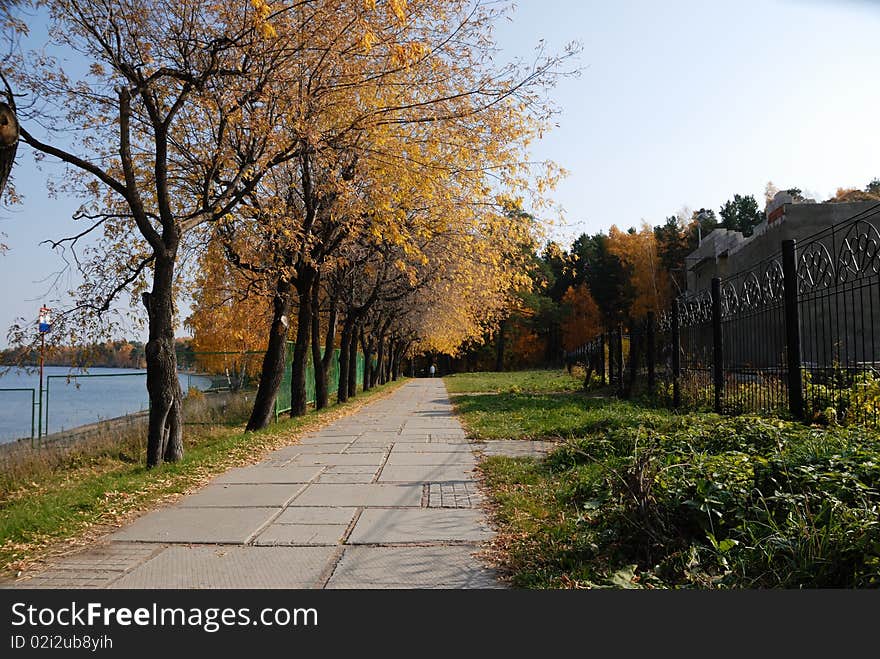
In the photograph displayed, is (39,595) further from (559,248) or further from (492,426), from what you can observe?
(559,248)

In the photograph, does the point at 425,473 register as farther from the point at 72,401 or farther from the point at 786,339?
the point at 72,401

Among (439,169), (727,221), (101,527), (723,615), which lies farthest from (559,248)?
(727,221)

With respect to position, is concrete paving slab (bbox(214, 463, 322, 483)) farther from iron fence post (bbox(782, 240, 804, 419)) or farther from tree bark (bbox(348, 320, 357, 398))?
tree bark (bbox(348, 320, 357, 398))

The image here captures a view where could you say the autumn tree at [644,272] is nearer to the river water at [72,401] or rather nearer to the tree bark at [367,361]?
the tree bark at [367,361]

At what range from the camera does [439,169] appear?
10094 mm

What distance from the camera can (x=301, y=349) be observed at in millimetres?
17156

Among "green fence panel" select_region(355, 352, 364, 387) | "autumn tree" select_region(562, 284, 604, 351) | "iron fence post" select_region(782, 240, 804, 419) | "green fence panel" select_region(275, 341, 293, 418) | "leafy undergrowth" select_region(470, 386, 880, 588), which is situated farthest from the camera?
"autumn tree" select_region(562, 284, 604, 351)

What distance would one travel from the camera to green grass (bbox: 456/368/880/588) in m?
3.37

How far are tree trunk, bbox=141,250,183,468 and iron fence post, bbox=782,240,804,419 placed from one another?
7.73 meters

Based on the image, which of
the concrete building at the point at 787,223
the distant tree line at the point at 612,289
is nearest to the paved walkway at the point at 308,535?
the concrete building at the point at 787,223

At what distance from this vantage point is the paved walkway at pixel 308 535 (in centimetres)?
411

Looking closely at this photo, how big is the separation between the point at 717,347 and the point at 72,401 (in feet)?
47.8

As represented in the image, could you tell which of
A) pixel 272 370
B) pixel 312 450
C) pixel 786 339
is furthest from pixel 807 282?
pixel 272 370

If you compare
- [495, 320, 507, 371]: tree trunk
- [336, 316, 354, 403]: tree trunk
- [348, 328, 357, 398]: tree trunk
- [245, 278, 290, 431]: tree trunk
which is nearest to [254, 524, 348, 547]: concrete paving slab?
A: [245, 278, 290, 431]: tree trunk
